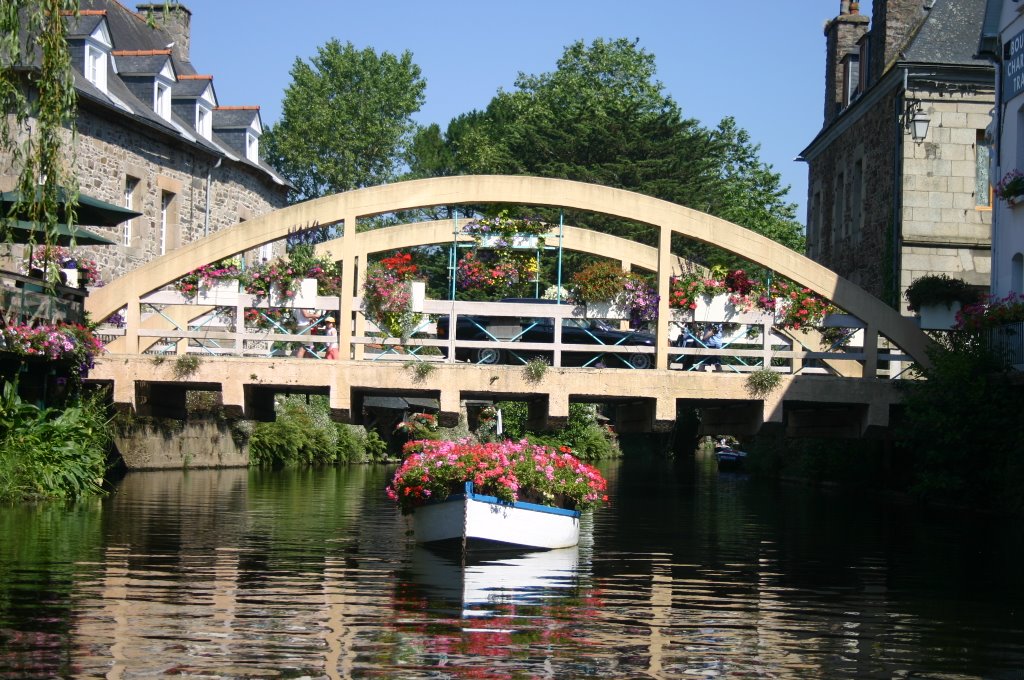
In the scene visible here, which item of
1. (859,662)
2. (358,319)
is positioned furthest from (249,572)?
(358,319)

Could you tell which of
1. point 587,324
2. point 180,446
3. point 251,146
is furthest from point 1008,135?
point 251,146

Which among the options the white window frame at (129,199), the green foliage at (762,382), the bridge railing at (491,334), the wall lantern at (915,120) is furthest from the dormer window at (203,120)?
the green foliage at (762,382)

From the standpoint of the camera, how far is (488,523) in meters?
15.9

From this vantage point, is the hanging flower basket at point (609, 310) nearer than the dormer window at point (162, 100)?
Yes

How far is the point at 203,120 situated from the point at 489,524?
23.4 meters

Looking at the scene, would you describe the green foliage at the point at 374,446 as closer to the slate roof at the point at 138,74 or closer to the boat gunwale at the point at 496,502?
the slate roof at the point at 138,74

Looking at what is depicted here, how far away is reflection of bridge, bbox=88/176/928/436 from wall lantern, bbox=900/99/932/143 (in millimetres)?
6096

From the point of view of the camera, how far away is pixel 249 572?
14.1m

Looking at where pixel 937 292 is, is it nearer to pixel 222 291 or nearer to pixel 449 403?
pixel 449 403

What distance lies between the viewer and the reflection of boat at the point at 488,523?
15.7m

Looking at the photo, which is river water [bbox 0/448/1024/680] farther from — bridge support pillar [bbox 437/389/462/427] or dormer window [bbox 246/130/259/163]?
dormer window [bbox 246/130/259/163]

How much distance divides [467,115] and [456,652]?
2496 inches

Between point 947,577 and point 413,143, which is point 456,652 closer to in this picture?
point 947,577

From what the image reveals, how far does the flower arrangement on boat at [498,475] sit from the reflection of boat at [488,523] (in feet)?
0.44
